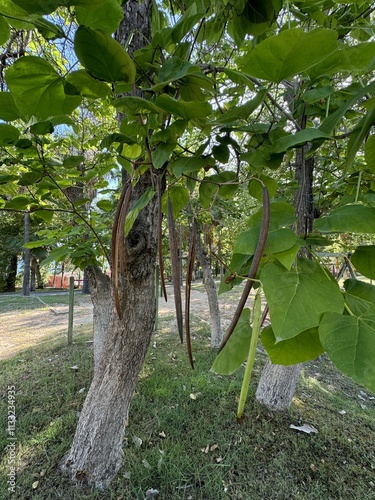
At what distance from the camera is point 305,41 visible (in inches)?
9.7

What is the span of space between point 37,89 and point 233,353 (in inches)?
16.5

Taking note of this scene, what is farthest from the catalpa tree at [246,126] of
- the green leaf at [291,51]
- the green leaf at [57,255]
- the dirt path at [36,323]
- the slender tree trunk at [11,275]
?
the slender tree trunk at [11,275]

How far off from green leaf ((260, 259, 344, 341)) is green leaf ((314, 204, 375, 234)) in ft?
0.18

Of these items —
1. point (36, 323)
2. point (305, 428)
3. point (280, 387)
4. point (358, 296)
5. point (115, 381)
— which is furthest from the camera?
point (36, 323)

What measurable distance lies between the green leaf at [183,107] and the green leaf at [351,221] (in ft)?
0.60

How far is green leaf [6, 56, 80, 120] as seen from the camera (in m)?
0.32

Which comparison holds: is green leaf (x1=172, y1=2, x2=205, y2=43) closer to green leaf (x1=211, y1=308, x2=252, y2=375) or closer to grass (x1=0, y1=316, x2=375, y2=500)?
green leaf (x1=211, y1=308, x2=252, y2=375)

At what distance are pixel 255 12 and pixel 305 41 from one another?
28cm

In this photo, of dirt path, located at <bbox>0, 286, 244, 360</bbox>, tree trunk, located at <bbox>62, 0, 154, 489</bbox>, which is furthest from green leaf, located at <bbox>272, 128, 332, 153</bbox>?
dirt path, located at <bbox>0, 286, 244, 360</bbox>

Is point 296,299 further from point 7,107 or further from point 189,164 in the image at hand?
point 7,107

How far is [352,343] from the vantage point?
0.25m

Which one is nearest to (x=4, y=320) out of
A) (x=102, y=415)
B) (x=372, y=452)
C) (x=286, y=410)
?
(x=102, y=415)

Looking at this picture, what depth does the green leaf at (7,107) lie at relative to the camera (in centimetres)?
36

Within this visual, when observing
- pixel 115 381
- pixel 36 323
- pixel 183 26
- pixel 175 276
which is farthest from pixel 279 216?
pixel 36 323
